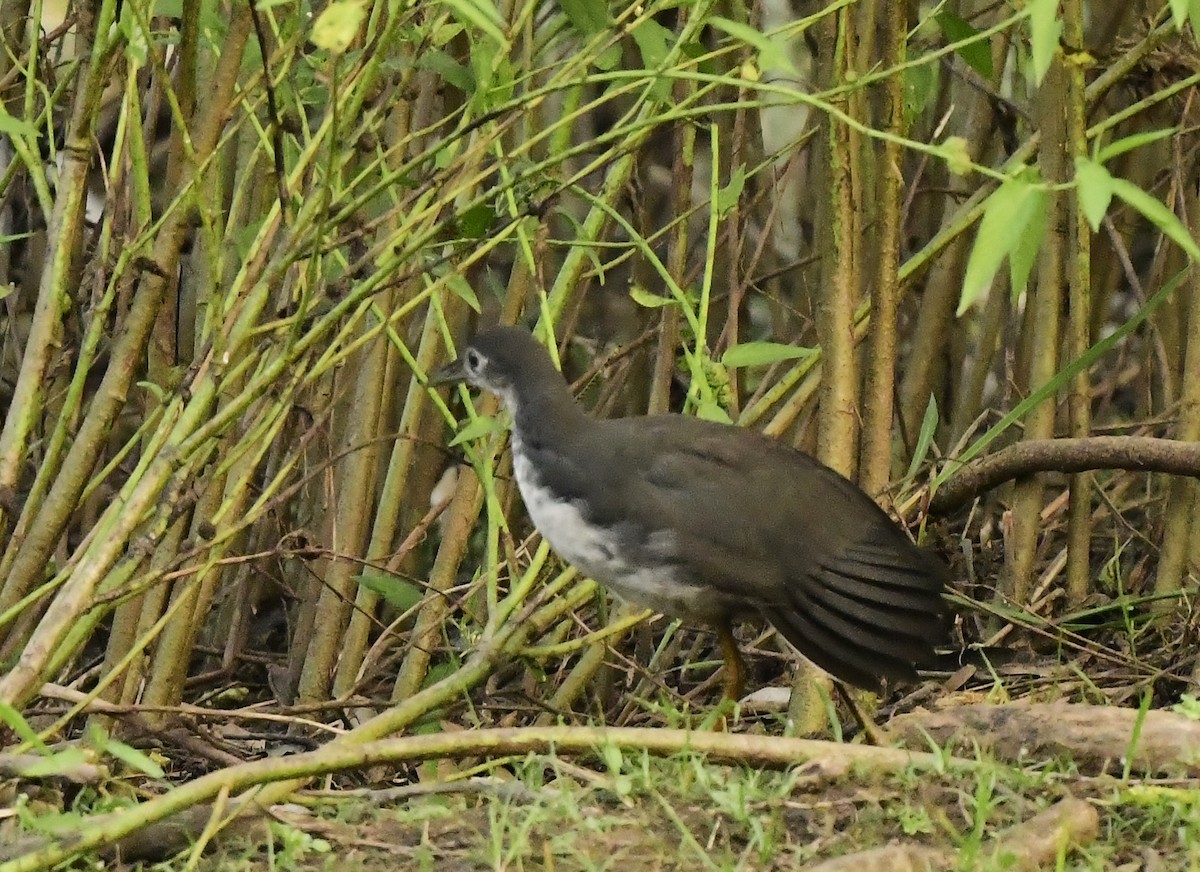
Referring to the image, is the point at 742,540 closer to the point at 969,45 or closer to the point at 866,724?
the point at 866,724

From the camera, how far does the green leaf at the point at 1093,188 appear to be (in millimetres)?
1516

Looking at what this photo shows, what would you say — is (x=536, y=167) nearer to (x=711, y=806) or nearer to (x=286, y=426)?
(x=711, y=806)

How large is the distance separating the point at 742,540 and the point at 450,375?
2.46 ft

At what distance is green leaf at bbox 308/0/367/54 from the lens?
5.93 ft

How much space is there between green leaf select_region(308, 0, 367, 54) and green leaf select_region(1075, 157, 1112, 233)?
0.78 metres

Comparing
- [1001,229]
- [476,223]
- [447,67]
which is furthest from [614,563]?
[1001,229]

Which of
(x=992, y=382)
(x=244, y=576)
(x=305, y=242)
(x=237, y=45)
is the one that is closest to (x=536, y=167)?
(x=305, y=242)

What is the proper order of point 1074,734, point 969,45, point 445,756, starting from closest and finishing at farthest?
point 445,756 → point 1074,734 → point 969,45

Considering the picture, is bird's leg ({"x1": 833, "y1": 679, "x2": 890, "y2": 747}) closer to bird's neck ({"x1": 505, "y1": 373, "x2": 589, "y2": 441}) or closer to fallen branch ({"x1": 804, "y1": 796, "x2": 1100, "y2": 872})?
fallen branch ({"x1": 804, "y1": 796, "x2": 1100, "y2": 872})

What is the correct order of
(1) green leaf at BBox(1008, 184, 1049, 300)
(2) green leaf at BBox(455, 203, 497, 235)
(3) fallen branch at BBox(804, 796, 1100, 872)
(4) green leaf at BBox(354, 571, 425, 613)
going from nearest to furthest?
(1) green leaf at BBox(1008, 184, 1049, 300)
(3) fallen branch at BBox(804, 796, 1100, 872)
(2) green leaf at BBox(455, 203, 497, 235)
(4) green leaf at BBox(354, 571, 425, 613)

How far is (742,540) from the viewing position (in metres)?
3.03

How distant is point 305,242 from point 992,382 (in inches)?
158

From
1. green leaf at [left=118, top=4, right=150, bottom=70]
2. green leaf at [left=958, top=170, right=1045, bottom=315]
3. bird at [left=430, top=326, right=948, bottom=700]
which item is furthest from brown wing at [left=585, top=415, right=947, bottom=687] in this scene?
green leaf at [left=958, top=170, right=1045, bottom=315]

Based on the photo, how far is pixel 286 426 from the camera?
384cm
